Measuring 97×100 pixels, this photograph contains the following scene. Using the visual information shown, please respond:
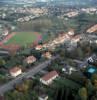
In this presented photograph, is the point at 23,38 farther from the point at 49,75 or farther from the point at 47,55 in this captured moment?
the point at 49,75

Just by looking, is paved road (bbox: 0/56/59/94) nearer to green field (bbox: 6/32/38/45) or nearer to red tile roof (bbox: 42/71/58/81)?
red tile roof (bbox: 42/71/58/81)

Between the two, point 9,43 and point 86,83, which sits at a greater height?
point 86,83

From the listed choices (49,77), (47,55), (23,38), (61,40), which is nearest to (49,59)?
(47,55)

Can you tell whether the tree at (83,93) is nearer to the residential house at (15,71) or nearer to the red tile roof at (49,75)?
the red tile roof at (49,75)

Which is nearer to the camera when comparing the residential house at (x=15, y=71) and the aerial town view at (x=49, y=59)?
the aerial town view at (x=49, y=59)

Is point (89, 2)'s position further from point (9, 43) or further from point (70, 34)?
point (9, 43)

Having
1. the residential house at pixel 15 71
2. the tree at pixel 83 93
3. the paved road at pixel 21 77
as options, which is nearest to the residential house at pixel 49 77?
the paved road at pixel 21 77

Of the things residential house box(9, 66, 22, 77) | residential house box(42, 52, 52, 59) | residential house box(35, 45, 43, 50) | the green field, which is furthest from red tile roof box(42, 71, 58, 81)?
the green field

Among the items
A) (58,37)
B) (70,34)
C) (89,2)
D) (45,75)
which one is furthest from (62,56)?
(89,2)
